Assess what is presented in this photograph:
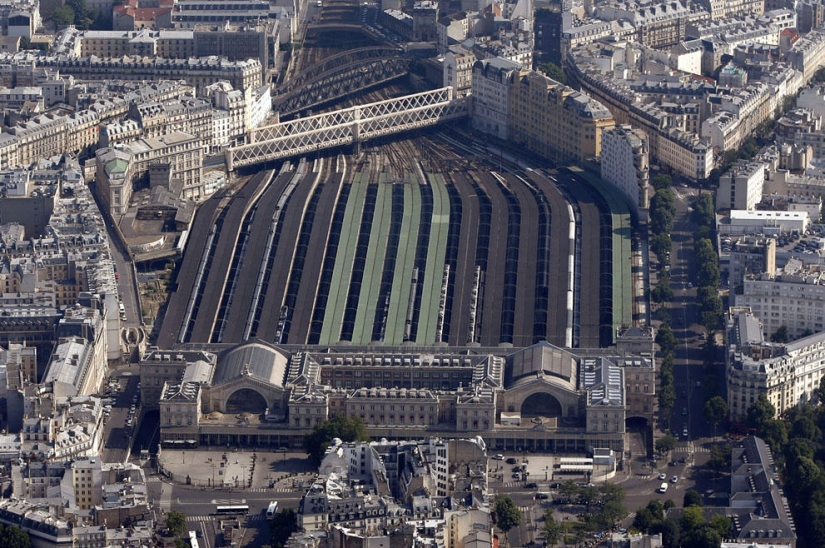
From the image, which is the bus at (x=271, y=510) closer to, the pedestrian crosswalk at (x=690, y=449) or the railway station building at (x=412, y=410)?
the railway station building at (x=412, y=410)

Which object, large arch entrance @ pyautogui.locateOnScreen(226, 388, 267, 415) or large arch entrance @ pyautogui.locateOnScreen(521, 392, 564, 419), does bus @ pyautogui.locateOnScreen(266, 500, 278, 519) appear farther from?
large arch entrance @ pyautogui.locateOnScreen(521, 392, 564, 419)

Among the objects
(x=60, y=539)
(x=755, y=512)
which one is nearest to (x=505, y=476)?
(x=755, y=512)

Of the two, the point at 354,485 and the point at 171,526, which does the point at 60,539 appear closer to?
the point at 171,526

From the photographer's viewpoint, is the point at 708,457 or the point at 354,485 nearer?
the point at 354,485

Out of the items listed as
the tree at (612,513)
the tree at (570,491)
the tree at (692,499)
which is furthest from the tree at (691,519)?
the tree at (570,491)

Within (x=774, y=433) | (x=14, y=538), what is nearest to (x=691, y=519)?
(x=774, y=433)

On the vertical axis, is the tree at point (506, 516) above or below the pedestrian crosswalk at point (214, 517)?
above
